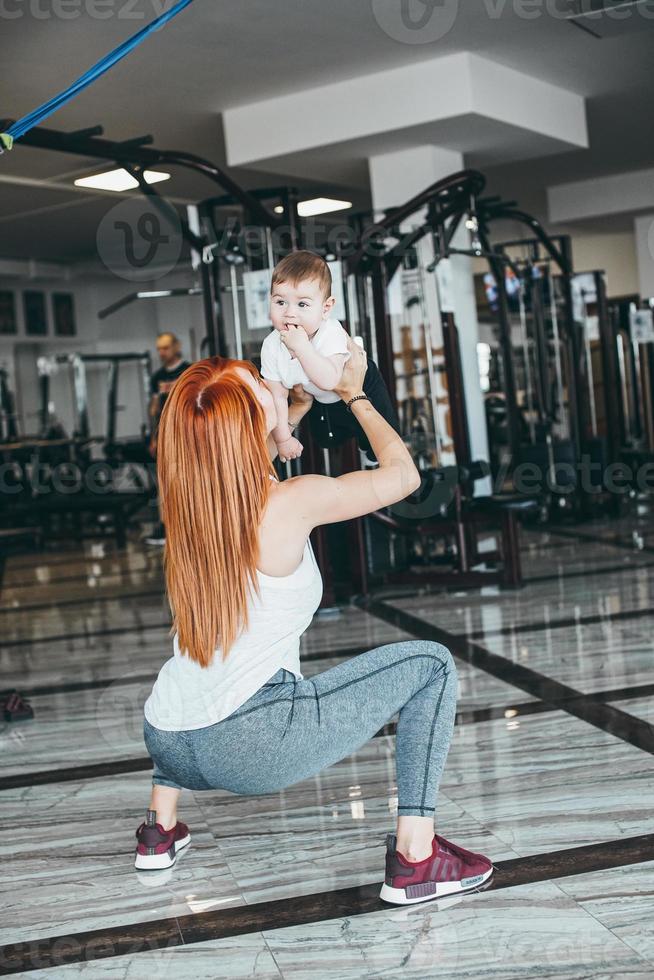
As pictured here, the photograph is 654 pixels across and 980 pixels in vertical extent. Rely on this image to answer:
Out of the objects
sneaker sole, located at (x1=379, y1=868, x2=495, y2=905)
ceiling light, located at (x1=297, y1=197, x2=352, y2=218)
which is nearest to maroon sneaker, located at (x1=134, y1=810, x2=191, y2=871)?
sneaker sole, located at (x1=379, y1=868, x2=495, y2=905)

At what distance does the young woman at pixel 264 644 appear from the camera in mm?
1977

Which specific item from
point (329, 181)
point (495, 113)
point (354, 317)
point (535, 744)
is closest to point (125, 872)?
point (535, 744)

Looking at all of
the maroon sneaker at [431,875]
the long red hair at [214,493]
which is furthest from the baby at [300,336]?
the maroon sneaker at [431,875]

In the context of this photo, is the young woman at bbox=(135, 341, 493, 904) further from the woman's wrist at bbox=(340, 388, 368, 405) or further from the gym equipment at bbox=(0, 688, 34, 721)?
the gym equipment at bbox=(0, 688, 34, 721)

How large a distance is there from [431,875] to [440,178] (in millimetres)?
5438

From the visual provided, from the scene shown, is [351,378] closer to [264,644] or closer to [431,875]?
[264,644]

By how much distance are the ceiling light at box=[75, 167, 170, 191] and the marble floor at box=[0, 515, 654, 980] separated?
4403 mm

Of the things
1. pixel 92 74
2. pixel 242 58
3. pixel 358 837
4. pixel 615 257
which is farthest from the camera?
pixel 615 257

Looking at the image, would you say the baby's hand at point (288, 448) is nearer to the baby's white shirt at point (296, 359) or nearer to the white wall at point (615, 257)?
the baby's white shirt at point (296, 359)

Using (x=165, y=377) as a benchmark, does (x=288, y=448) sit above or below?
below

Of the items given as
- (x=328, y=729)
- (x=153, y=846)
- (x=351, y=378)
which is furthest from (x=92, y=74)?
(x=153, y=846)

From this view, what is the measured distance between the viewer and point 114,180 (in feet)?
26.2

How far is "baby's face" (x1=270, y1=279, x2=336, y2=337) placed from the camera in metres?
2.15

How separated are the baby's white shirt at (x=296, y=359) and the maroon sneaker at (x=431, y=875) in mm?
941
